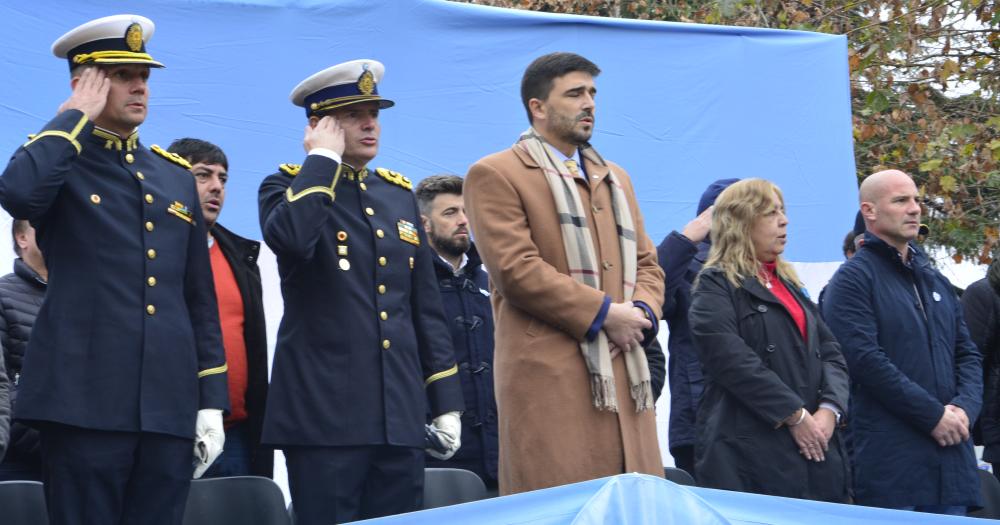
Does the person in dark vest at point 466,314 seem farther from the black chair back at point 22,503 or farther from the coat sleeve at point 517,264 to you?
the black chair back at point 22,503

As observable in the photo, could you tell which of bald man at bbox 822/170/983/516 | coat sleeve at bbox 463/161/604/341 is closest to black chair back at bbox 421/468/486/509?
coat sleeve at bbox 463/161/604/341

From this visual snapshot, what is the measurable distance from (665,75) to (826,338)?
7.87 feet

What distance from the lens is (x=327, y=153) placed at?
4484 mm

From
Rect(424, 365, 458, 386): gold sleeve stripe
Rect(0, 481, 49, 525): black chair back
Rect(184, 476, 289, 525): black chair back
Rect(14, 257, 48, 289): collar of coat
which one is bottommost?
Rect(184, 476, 289, 525): black chair back

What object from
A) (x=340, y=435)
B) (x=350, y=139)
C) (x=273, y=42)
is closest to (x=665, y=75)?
(x=273, y=42)

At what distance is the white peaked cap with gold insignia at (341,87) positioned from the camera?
15.6 ft

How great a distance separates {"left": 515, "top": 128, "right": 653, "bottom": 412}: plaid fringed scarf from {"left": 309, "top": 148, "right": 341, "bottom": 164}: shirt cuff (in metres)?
0.56

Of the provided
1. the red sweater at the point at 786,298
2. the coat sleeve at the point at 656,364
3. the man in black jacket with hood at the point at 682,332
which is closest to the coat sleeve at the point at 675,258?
the man in black jacket with hood at the point at 682,332

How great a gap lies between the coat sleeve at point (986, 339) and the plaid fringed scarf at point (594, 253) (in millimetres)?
2743

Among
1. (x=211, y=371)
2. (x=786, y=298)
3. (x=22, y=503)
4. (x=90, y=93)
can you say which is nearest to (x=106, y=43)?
(x=90, y=93)

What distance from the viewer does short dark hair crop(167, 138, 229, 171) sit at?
5523 millimetres

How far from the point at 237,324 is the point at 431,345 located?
97cm

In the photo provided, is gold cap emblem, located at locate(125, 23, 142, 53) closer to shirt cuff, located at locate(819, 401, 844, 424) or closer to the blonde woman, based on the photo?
the blonde woman

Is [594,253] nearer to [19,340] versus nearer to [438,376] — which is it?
[438,376]
